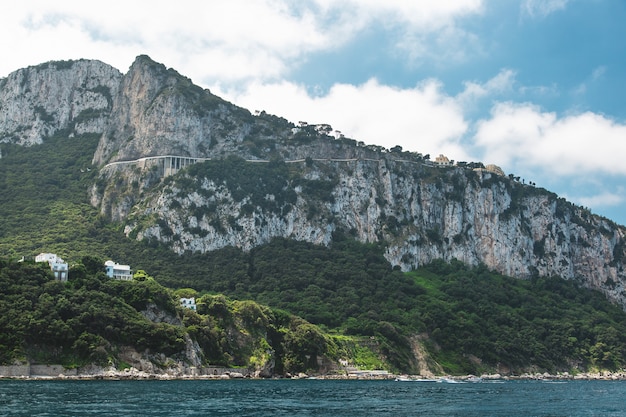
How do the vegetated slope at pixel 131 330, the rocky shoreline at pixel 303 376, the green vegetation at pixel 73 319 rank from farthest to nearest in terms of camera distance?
the vegetated slope at pixel 131 330
the rocky shoreline at pixel 303 376
the green vegetation at pixel 73 319

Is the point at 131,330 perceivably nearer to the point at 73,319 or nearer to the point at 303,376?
the point at 73,319

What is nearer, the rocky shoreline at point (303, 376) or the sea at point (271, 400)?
the sea at point (271, 400)

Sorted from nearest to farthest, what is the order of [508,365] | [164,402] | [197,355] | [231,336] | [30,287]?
1. [164,402]
2. [30,287]
3. [197,355]
4. [231,336]
5. [508,365]

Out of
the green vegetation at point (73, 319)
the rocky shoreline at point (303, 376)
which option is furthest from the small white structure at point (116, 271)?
the rocky shoreline at point (303, 376)

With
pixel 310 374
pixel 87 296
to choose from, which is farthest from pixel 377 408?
pixel 310 374

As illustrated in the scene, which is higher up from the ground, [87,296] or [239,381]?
[87,296]

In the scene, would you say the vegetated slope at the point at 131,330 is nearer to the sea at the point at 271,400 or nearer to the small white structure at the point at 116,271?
the small white structure at the point at 116,271

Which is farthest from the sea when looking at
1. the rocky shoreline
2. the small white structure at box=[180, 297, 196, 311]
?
the small white structure at box=[180, 297, 196, 311]

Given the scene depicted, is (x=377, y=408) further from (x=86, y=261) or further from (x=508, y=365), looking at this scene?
(x=508, y=365)

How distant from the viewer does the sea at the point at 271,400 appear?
7806 cm

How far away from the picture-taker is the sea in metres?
78.1

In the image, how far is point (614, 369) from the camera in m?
199

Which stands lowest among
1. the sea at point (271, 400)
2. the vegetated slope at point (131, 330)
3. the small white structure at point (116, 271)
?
the sea at point (271, 400)

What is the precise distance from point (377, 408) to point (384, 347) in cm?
8748
